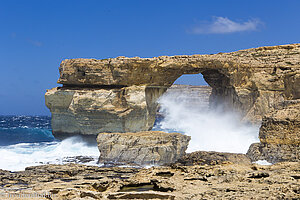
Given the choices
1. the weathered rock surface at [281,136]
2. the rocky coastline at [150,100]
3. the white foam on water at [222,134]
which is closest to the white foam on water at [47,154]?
the rocky coastline at [150,100]

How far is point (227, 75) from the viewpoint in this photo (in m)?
21.5

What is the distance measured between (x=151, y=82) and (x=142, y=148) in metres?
8.13

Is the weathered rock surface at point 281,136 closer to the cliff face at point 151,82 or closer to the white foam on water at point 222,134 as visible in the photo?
the white foam on water at point 222,134

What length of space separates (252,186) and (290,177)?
941mm

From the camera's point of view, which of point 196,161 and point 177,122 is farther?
point 177,122

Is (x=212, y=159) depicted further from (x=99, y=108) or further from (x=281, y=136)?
(x=99, y=108)

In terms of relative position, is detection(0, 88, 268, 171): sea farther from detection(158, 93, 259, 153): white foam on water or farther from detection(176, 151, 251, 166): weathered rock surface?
detection(176, 151, 251, 166): weathered rock surface

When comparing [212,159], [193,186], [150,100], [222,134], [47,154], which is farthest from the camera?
[222,134]

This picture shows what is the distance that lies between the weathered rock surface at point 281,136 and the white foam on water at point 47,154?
26.3 ft

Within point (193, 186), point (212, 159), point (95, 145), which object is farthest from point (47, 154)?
point (193, 186)

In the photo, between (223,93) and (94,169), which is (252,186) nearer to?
(94,169)

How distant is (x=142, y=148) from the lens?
14203 millimetres

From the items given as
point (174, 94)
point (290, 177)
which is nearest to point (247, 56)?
A: point (290, 177)

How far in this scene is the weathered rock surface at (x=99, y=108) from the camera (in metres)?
20.4
